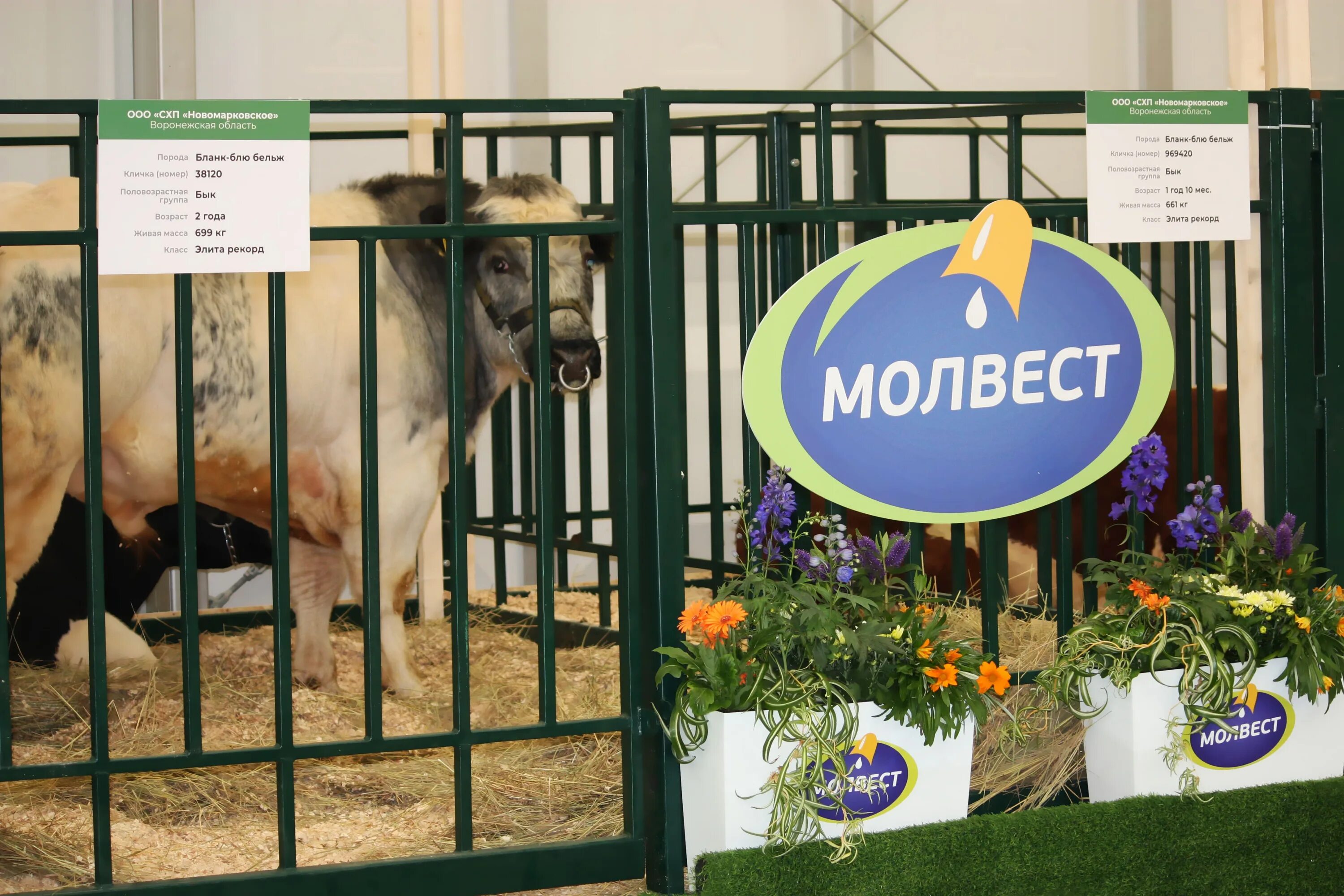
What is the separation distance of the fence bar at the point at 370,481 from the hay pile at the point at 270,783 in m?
0.47

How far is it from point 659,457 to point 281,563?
2.42ft

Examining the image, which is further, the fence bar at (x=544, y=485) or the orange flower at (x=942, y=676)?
the fence bar at (x=544, y=485)

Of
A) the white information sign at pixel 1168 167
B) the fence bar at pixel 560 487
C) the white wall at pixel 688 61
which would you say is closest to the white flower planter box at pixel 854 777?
the white information sign at pixel 1168 167

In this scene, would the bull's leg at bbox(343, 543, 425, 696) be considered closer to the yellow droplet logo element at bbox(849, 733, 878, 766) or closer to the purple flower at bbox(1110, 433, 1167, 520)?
the yellow droplet logo element at bbox(849, 733, 878, 766)

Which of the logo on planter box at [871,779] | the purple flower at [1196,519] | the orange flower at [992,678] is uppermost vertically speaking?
the purple flower at [1196,519]

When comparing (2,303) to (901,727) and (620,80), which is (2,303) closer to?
(901,727)

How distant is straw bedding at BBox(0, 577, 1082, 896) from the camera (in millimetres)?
2721

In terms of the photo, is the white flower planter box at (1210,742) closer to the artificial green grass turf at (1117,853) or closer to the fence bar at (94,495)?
the artificial green grass turf at (1117,853)

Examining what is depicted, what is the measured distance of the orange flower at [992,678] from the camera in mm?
2355

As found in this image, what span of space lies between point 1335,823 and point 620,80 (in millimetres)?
5561

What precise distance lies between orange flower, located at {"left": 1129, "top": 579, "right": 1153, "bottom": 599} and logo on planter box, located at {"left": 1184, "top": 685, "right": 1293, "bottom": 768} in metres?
0.27

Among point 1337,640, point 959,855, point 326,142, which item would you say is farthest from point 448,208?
point 326,142

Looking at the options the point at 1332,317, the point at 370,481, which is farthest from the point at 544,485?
the point at 1332,317

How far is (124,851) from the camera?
2715mm
